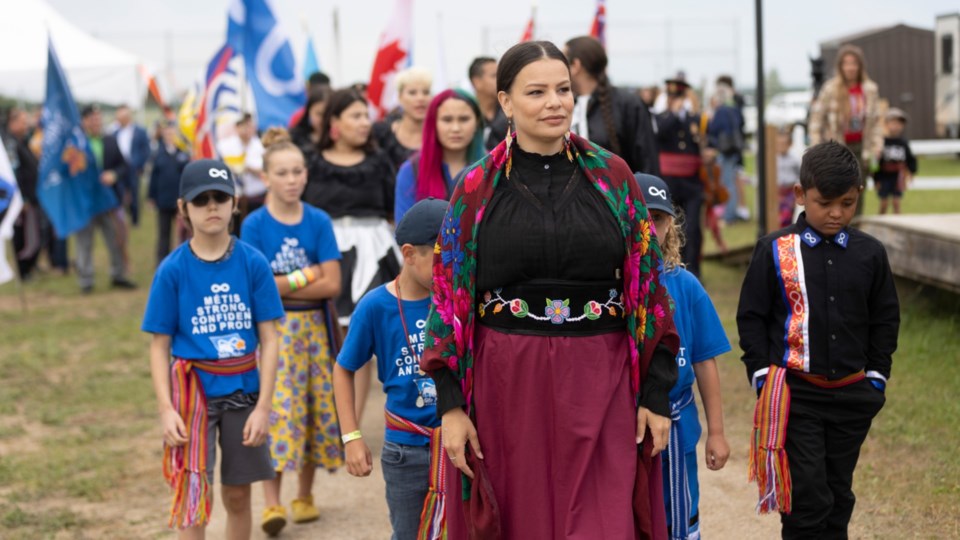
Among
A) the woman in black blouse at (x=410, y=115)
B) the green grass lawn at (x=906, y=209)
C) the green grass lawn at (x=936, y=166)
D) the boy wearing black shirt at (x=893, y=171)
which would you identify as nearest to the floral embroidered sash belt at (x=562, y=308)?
the woman in black blouse at (x=410, y=115)

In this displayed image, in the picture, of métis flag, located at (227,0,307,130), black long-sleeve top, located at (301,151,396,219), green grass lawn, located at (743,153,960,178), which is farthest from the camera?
green grass lawn, located at (743,153,960,178)

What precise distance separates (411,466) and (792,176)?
41.3 ft

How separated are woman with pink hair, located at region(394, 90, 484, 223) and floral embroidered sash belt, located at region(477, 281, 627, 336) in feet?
9.36

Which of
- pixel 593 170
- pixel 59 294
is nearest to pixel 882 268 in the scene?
pixel 593 170

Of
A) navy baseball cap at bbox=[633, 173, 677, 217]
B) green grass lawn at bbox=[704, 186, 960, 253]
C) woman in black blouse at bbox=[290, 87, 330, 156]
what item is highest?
woman in black blouse at bbox=[290, 87, 330, 156]

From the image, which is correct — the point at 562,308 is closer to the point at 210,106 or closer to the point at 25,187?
the point at 210,106

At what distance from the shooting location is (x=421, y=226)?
4238 mm

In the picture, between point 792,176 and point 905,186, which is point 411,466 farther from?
point 905,186

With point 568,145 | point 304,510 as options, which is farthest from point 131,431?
point 568,145

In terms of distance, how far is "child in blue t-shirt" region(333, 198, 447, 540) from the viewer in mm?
4254

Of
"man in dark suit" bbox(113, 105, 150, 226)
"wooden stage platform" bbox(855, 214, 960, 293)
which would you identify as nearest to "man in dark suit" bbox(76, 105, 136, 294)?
"man in dark suit" bbox(113, 105, 150, 226)

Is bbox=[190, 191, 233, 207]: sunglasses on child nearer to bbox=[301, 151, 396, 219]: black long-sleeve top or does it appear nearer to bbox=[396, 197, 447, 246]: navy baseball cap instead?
bbox=[396, 197, 447, 246]: navy baseball cap

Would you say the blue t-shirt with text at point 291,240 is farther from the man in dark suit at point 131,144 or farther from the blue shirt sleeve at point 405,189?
the man in dark suit at point 131,144

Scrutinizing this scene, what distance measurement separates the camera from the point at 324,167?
716cm
